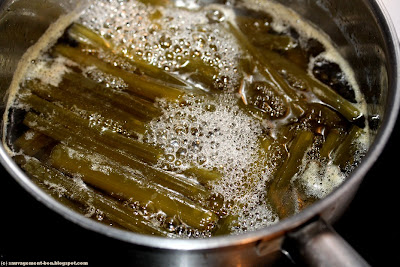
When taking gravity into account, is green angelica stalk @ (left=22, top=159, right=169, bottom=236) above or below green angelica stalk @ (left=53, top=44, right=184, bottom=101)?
below

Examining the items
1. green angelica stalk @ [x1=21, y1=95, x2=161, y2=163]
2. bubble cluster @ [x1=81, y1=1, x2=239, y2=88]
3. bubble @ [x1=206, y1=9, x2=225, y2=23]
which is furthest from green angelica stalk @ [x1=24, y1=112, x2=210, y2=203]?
bubble @ [x1=206, y1=9, x2=225, y2=23]

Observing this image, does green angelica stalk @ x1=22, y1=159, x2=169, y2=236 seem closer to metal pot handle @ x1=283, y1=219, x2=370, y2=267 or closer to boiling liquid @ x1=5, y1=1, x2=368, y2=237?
boiling liquid @ x1=5, y1=1, x2=368, y2=237

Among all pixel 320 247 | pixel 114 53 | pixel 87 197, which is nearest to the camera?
pixel 320 247

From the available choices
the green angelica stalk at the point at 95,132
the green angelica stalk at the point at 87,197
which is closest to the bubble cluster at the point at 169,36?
the green angelica stalk at the point at 95,132

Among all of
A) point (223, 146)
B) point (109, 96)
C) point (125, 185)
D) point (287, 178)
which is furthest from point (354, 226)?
point (109, 96)

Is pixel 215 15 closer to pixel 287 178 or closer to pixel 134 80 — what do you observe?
pixel 134 80
